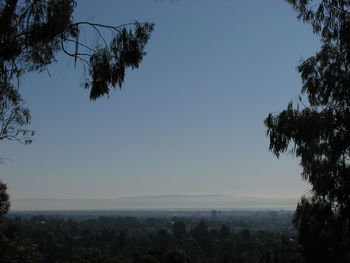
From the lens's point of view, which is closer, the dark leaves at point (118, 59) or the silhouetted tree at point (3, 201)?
the dark leaves at point (118, 59)

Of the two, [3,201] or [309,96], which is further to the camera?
[3,201]

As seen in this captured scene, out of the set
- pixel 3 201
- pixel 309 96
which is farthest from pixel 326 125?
pixel 3 201

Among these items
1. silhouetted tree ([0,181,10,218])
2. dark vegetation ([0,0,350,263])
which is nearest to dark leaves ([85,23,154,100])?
dark vegetation ([0,0,350,263])

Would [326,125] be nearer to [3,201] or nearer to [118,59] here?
[118,59]

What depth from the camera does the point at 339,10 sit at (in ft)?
30.4

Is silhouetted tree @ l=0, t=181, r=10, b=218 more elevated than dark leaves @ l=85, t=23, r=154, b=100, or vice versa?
dark leaves @ l=85, t=23, r=154, b=100

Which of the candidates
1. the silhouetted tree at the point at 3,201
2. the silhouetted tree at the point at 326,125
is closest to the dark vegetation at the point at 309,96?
the silhouetted tree at the point at 326,125

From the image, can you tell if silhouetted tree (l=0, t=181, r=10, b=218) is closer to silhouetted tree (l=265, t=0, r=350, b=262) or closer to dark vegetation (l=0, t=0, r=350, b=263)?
dark vegetation (l=0, t=0, r=350, b=263)

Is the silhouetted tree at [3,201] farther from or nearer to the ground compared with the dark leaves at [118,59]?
nearer to the ground

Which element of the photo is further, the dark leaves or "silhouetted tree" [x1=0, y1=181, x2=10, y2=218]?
"silhouetted tree" [x1=0, y1=181, x2=10, y2=218]

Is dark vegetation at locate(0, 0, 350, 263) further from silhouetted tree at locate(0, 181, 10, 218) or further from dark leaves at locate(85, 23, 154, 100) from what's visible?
silhouetted tree at locate(0, 181, 10, 218)

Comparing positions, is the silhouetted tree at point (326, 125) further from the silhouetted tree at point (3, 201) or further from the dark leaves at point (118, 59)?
the silhouetted tree at point (3, 201)

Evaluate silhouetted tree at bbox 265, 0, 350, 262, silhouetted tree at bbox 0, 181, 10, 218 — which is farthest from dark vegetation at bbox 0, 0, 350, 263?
silhouetted tree at bbox 0, 181, 10, 218

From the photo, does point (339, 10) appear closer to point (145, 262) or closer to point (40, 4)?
point (40, 4)
